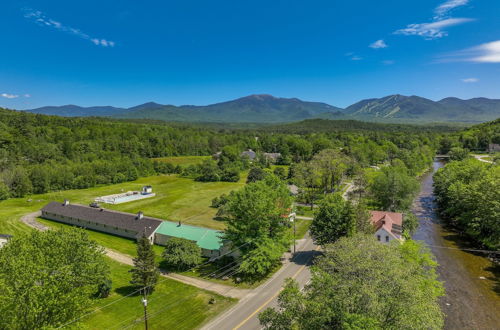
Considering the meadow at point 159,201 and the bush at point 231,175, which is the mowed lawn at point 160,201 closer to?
the meadow at point 159,201

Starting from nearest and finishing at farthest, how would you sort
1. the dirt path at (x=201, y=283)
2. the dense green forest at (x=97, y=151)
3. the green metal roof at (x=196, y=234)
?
the dirt path at (x=201, y=283)
the green metal roof at (x=196, y=234)
the dense green forest at (x=97, y=151)

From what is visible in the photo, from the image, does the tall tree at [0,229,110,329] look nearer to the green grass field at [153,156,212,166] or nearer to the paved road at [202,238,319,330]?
the paved road at [202,238,319,330]

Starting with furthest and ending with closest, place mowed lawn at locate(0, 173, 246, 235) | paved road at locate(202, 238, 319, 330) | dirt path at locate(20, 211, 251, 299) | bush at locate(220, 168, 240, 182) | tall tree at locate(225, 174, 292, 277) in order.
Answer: bush at locate(220, 168, 240, 182)
mowed lawn at locate(0, 173, 246, 235)
tall tree at locate(225, 174, 292, 277)
dirt path at locate(20, 211, 251, 299)
paved road at locate(202, 238, 319, 330)

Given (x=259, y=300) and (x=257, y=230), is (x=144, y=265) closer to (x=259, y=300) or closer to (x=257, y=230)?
(x=259, y=300)

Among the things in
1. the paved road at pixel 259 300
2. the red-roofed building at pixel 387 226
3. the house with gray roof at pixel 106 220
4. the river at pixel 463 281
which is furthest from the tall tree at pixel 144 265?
the river at pixel 463 281

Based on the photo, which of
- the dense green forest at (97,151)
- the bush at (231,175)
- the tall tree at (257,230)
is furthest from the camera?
the bush at (231,175)

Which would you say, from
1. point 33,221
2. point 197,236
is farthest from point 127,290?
point 33,221

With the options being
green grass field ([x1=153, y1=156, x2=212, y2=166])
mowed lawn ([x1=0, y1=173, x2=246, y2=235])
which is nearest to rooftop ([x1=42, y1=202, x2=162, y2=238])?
mowed lawn ([x1=0, y1=173, x2=246, y2=235])
